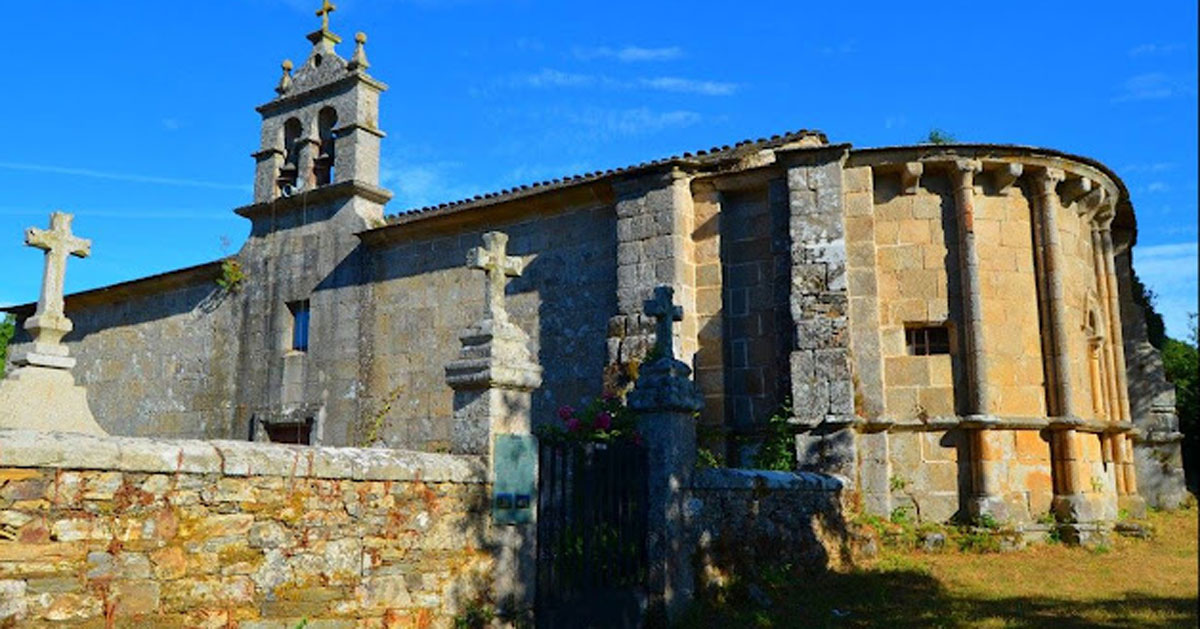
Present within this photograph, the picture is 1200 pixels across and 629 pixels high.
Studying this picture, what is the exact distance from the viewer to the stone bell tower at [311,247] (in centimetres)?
1488

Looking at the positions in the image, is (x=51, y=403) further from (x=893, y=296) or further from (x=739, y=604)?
(x=893, y=296)

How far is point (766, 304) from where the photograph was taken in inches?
458

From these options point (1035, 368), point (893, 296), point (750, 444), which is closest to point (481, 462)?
point (750, 444)

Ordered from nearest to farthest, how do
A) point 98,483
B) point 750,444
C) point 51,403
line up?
1. point 98,483
2. point 51,403
3. point 750,444

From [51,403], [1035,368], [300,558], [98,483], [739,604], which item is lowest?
[739,604]

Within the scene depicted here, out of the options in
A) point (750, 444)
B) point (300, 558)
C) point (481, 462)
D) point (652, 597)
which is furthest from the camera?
point (750, 444)

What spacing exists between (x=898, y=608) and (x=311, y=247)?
1102 centimetres

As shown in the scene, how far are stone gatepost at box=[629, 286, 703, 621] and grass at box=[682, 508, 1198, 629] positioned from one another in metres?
0.33

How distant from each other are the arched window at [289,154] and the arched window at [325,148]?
0.50m

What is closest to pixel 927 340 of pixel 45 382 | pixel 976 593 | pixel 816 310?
pixel 816 310

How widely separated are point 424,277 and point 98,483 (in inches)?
376

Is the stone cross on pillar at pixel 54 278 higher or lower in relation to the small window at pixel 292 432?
higher

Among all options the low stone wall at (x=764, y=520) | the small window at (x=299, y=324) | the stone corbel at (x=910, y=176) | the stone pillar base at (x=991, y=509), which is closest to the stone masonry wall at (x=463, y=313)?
the small window at (x=299, y=324)

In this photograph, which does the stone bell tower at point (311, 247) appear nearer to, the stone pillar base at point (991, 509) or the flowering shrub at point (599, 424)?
the flowering shrub at point (599, 424)
